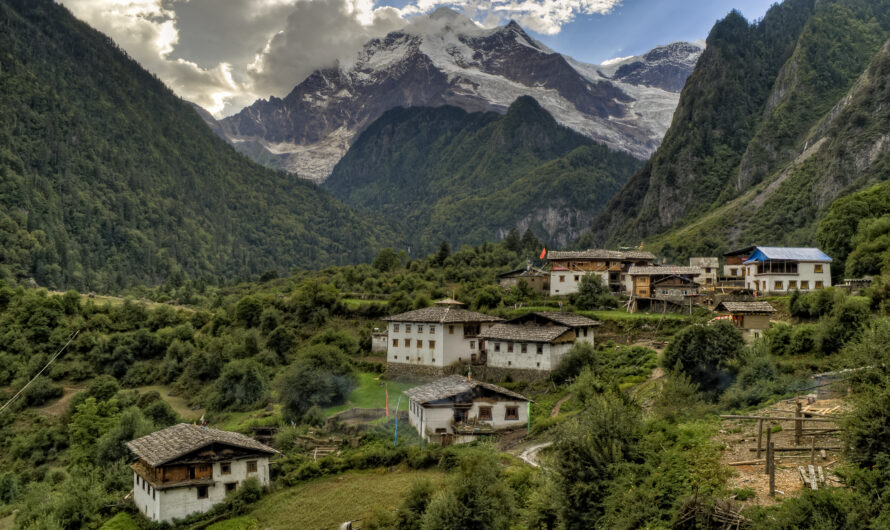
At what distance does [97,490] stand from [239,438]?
8.21 meters

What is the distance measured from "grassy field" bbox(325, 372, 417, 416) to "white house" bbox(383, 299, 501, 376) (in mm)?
2013

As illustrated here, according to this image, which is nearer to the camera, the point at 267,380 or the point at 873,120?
the point at 267,380

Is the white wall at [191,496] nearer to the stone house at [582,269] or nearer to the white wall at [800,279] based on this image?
the stone house at [582,269]

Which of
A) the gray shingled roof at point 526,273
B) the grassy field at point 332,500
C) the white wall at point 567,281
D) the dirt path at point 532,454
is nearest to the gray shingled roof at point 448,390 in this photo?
the dirt path at point 532,454

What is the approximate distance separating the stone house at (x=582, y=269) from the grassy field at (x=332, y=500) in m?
44.5

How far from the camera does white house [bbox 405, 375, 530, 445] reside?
41.8m

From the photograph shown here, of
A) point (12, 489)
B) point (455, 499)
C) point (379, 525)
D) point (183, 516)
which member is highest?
point (455, 499)

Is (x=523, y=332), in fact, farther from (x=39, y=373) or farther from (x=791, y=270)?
(x=39, y=373)

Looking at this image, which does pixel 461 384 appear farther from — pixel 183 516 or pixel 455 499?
pixel 455 499

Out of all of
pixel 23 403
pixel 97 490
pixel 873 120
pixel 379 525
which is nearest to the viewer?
pixel 379 525

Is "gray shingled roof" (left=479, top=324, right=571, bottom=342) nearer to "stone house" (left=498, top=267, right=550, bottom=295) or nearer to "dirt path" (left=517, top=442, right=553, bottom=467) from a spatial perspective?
"dirt path" (left=517, top=442, right=553, bottom=467)

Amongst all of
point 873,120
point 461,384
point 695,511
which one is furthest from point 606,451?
point 873,120

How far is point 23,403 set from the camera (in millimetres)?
68938

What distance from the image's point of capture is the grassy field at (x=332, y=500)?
→ 3183 cm
